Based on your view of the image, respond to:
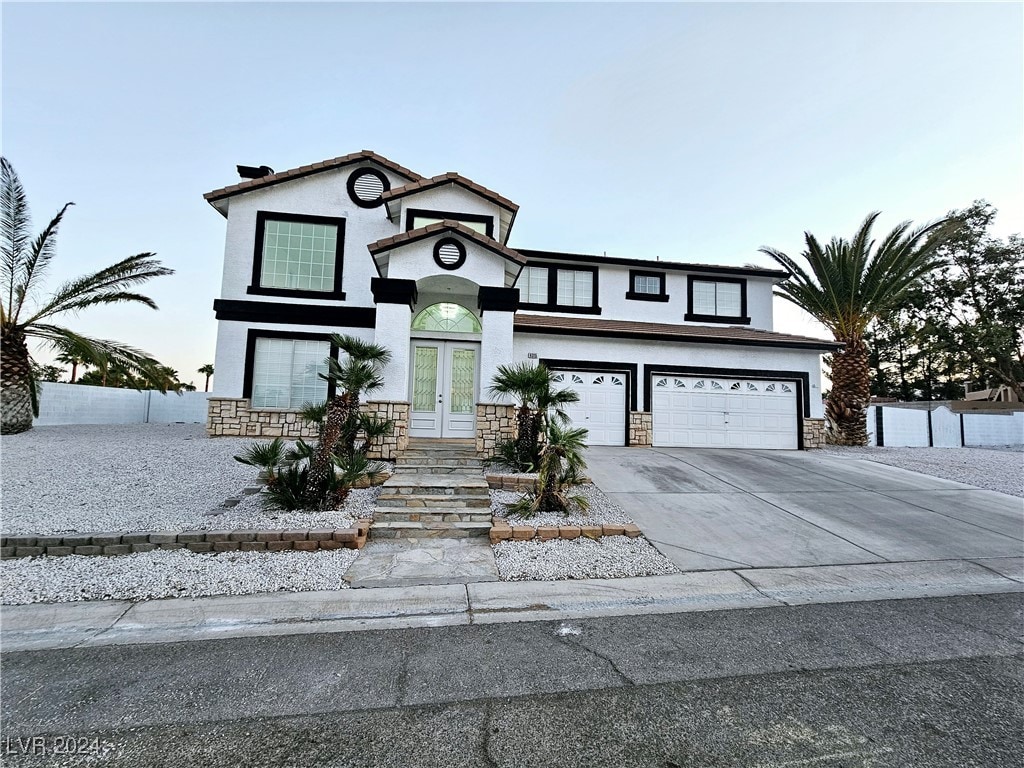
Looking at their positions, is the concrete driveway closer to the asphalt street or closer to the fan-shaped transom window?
the asphalt street

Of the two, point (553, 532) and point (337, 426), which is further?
point (337, 426)

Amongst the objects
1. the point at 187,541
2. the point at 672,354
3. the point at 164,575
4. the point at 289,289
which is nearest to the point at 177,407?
the point at 289,289

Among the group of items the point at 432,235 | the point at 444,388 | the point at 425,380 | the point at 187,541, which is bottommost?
the point at 187,541

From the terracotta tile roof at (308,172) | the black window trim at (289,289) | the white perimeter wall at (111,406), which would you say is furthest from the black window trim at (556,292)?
the white perimeter wall at (111,406)

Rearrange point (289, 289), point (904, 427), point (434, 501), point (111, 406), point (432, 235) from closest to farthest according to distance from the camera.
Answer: point (434, 501) → point (432, 235) → point (289, 289) → point (904, 427) → point (111, 406)

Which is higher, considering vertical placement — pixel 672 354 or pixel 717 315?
pixel 717 315

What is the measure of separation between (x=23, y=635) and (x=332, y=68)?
1322cm

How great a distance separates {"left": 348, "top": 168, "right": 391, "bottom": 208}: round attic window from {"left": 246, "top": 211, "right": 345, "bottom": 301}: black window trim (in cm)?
84

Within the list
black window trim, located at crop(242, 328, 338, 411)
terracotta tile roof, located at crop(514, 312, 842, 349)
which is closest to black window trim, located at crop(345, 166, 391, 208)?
black window trim, located at crop(242, 328, 338, 411)

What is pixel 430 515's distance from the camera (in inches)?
274

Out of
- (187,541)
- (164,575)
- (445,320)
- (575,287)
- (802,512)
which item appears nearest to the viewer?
(164,575)

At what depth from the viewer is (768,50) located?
1095 centimetres

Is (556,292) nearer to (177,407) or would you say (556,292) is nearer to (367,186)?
(367,186)

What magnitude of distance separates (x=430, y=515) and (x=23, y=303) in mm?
13353
